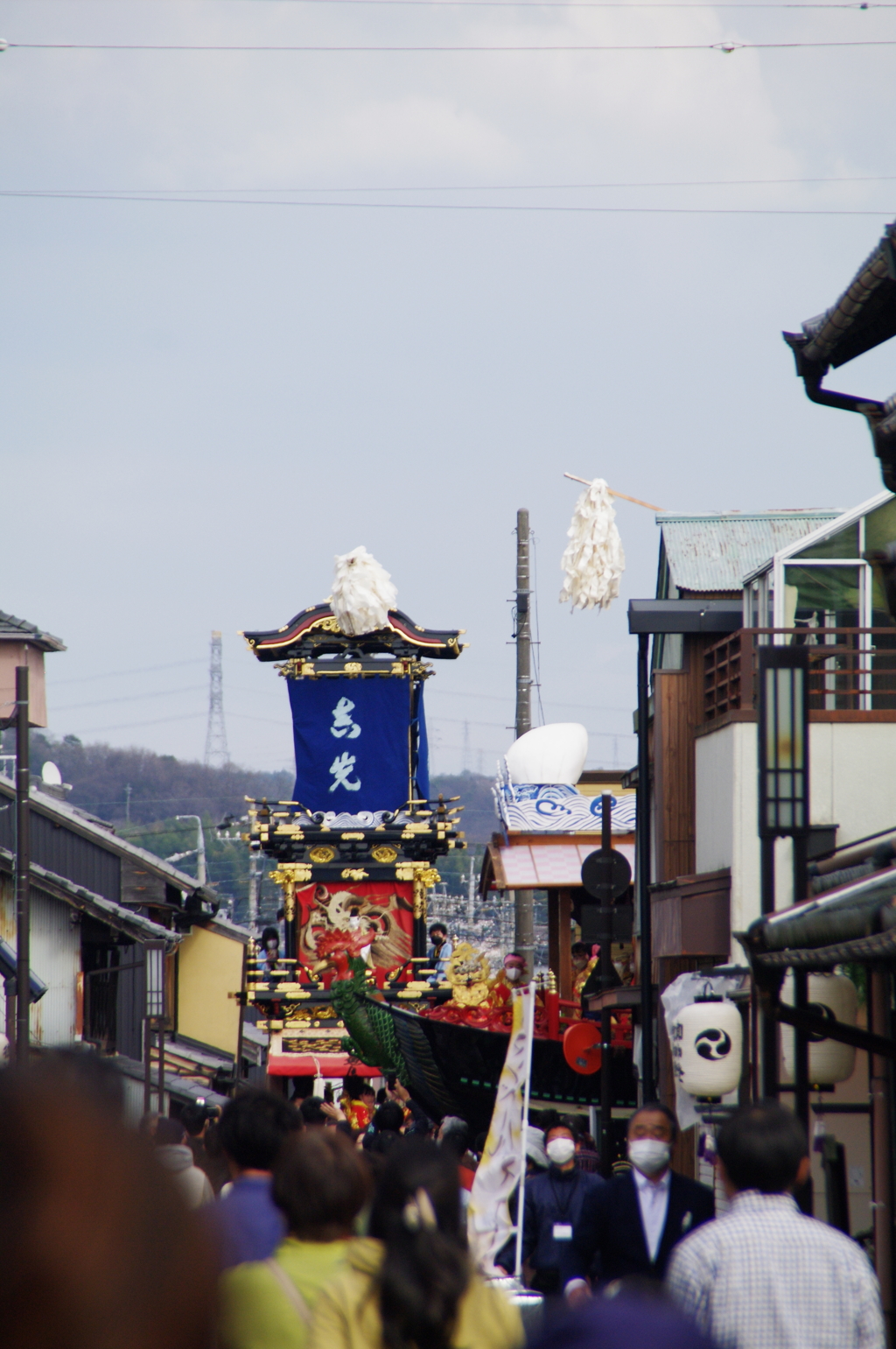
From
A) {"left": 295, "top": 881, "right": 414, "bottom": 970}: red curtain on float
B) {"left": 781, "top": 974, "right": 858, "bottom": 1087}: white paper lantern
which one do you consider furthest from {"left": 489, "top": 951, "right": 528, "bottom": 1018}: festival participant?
{"left": 295, "top": 881, "right": 414, "bottom": 970}: red curtain on float

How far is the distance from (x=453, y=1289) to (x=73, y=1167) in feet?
5.17

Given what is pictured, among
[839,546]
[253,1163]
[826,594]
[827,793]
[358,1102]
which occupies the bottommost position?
[358,1102]

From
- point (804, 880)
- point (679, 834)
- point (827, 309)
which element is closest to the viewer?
point (804, 880)

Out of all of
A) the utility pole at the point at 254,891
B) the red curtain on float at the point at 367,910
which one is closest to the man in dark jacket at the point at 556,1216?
the red curtain on float at the point at 367,910

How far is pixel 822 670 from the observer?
13547mm

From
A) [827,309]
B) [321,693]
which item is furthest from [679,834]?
[321,693]

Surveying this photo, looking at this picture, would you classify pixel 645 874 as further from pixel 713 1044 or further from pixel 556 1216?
pixel 556 1216

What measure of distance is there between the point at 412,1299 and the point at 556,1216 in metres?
4.89

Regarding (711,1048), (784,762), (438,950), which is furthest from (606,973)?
(438,950)

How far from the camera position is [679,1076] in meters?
11.5

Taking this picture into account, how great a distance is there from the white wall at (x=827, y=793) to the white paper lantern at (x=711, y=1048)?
228cm

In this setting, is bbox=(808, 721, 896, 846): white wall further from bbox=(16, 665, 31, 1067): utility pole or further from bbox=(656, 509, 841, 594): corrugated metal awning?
bbox=(16, 665, 31, 1067): utility pole

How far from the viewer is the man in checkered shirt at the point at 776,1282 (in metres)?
3.76

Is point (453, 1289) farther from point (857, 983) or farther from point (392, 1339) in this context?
point (857, 983)
